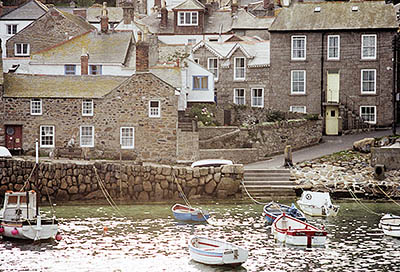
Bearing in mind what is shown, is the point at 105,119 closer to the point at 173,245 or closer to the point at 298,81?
the point at 298,81

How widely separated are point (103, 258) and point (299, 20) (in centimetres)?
3672

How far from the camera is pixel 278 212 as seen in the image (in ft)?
138

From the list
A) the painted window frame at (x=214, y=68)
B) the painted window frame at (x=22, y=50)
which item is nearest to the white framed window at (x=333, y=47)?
the painted window frame at (x=214, y=68)

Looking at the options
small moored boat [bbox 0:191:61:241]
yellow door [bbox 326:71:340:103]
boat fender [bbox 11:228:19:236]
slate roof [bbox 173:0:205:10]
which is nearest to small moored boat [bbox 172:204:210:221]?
small moored boat [bbox 0:191:61:241]

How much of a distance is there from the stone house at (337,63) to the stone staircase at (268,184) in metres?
15.1

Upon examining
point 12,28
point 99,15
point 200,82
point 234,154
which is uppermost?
point 99,15

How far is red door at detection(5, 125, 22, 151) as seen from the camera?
54.4 metres

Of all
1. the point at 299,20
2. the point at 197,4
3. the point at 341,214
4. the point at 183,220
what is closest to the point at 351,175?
the point at 341,214

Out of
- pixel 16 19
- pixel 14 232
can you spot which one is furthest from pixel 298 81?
pixel 16 19

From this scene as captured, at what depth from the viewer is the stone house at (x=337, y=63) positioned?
65.7m

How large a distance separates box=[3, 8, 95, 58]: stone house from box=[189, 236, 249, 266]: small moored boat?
45.4m

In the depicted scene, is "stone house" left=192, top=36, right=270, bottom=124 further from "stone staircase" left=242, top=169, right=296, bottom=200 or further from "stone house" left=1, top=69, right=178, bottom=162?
"stone staircase" left=242, top=169, right=296, bottom=200

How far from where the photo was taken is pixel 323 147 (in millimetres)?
58594

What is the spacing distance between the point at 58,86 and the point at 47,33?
2371 cm
